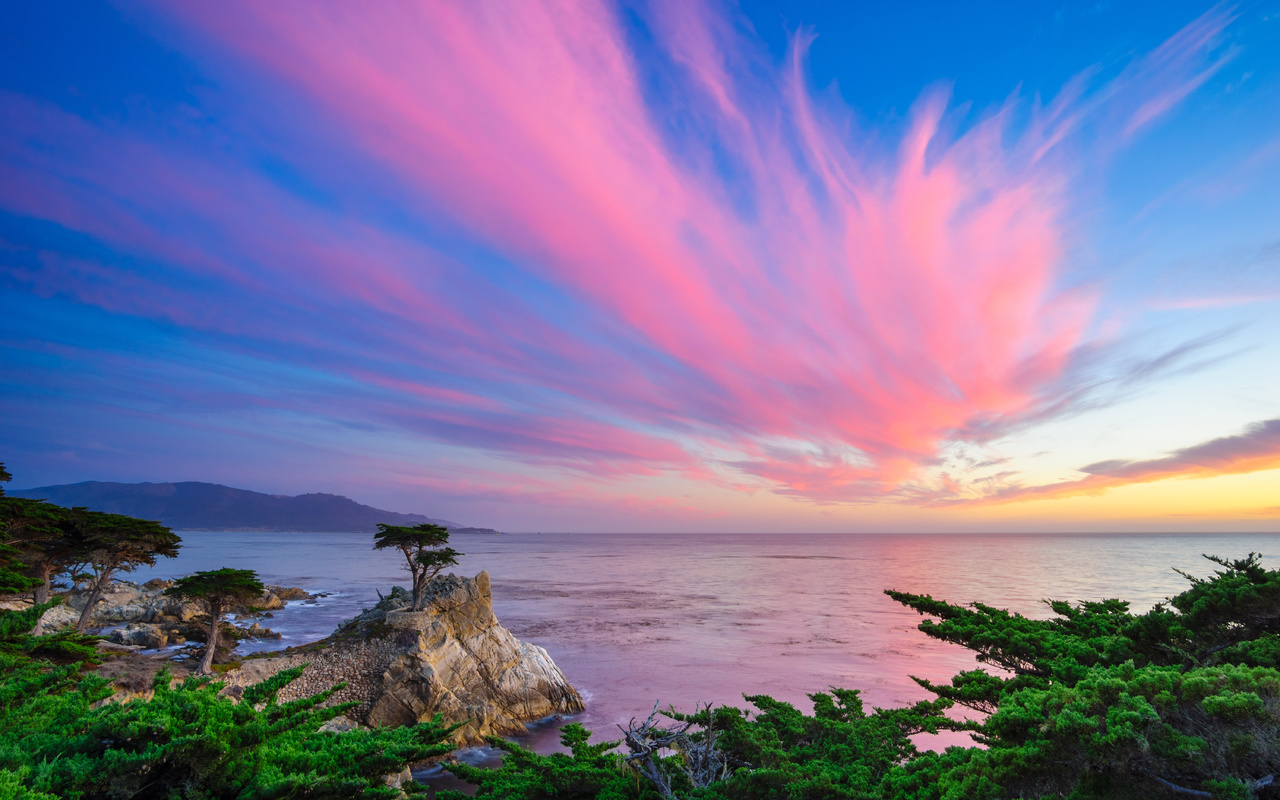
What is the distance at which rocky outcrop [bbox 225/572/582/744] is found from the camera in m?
19.6

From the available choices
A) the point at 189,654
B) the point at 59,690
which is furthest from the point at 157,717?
the point at 189,654

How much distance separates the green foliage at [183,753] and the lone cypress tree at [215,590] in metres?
18.6

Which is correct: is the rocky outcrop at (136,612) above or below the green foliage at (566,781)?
below

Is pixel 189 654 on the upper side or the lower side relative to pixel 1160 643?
lower

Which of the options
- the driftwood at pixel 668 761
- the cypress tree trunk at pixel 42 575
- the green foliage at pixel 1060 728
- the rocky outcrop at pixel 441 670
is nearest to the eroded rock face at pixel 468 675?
the rocky outcrop at pixel 441 670

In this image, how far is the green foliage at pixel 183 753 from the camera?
5105 millimetres

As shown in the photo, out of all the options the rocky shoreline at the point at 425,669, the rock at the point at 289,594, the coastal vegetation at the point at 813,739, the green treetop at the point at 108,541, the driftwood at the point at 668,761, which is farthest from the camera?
the rock at the point at 289,594

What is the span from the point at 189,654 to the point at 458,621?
15.2 metres

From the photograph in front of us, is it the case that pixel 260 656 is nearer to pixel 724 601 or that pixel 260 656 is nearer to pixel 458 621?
pixel 458 621

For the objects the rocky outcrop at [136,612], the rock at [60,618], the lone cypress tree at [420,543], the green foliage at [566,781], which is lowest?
the rocky outcrop at [136,612]

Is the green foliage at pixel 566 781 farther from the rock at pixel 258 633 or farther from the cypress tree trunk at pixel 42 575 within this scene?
the rock at pixel 258 633

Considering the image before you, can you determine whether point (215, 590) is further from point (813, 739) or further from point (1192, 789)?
point (1192, 789)

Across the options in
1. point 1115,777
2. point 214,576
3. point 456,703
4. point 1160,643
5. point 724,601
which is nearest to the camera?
point 1115,777

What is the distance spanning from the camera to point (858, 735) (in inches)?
445
